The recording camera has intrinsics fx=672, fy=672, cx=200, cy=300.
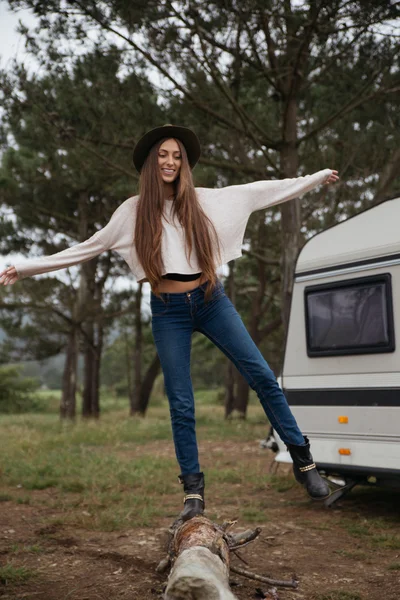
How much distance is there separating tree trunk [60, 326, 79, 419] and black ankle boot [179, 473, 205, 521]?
13.0 meters

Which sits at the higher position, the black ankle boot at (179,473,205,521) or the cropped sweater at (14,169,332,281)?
the cropped sweater at (14,169,332,281)

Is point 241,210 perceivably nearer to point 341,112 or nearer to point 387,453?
point 387,453

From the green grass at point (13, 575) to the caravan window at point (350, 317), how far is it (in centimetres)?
302

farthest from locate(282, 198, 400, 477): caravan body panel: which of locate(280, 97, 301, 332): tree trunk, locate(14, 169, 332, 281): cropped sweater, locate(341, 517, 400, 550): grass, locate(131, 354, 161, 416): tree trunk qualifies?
locate(131, 354, 161, 416): tree trunk

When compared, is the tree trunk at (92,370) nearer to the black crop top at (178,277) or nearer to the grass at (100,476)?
the grass at (100,476)

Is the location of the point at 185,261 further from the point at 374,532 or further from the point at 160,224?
the point at 374,532

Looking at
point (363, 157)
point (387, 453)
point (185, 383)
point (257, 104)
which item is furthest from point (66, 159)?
point (185, 383)

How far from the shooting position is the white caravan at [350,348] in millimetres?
5230

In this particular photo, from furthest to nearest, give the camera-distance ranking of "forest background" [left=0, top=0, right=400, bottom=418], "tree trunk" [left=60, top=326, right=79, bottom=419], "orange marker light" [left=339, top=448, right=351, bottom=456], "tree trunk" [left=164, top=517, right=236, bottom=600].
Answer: "tree trunk" [left=60, top=326, right=79, bottom=419] → "forest background" [left=0, top=0, right=400, bottom=418] → "orange marker light" [left=339, top=448, right=351, bottom=456] → "tree trunk" [left=164, top=517, right=236, bottom=600]

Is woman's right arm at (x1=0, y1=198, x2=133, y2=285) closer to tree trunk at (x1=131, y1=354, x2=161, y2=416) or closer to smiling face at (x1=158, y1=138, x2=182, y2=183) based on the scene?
smiling face at (x1=158, y1=138, x2=182, y2=183)

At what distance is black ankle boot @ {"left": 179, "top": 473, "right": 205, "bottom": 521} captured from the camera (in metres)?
3.39

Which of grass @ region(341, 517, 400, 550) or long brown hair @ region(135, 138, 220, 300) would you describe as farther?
grass @ region(341, 517, 400, 550)

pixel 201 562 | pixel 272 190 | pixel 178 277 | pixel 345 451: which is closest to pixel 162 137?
pixel 272 190

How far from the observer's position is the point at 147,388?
19328mm
